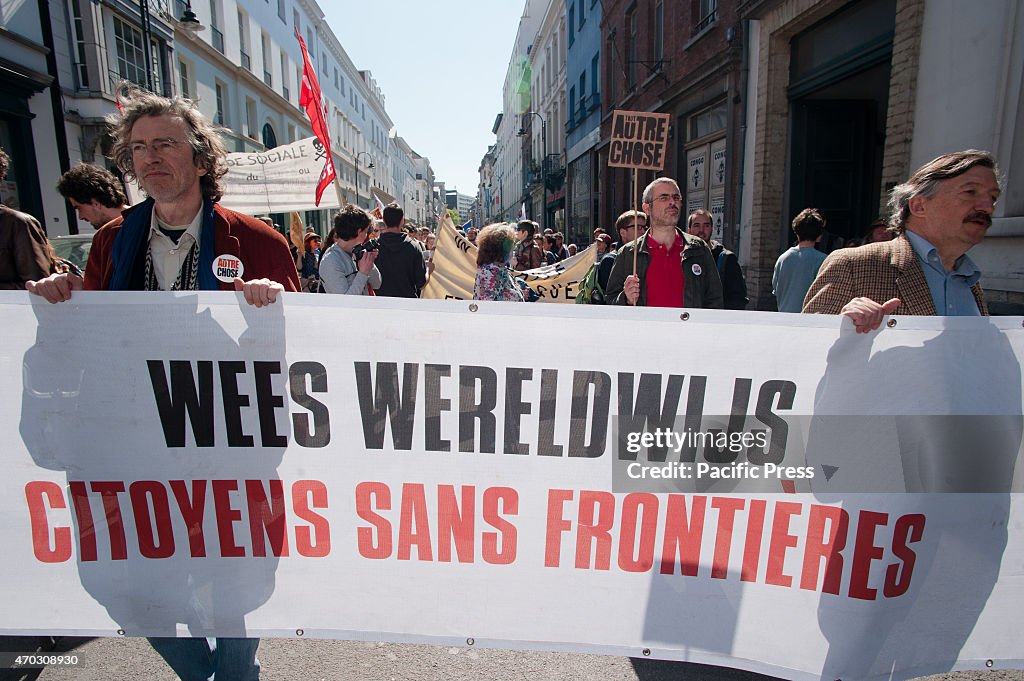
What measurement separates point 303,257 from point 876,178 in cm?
1031

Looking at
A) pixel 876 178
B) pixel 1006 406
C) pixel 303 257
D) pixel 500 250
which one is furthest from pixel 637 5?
pixel 1006 406

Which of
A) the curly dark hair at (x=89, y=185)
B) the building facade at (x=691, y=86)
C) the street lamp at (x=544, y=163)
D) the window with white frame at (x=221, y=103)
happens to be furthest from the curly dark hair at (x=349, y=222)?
the street lamp at (x=544, y=163)

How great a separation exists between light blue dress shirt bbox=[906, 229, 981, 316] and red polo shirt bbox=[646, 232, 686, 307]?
5.66 ft

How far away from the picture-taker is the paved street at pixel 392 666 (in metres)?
2.31

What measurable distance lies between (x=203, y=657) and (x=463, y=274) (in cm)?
494

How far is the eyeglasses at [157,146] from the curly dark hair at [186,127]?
0.17 ft

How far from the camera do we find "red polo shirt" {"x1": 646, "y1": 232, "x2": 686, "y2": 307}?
3764mm

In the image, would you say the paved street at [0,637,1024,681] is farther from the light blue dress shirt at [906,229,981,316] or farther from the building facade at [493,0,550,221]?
the building facade at [493,0,550,221]

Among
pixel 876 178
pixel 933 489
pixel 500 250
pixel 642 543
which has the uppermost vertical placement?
pixel 876 178

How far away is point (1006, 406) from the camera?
1755 mm

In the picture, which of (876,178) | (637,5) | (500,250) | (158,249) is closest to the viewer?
(158,249)

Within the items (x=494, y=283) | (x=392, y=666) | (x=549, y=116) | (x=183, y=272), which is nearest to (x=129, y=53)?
(x=494, y=283)

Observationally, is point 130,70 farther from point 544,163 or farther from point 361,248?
point 544,163

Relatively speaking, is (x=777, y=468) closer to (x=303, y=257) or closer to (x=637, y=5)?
(x=303, y=257)
